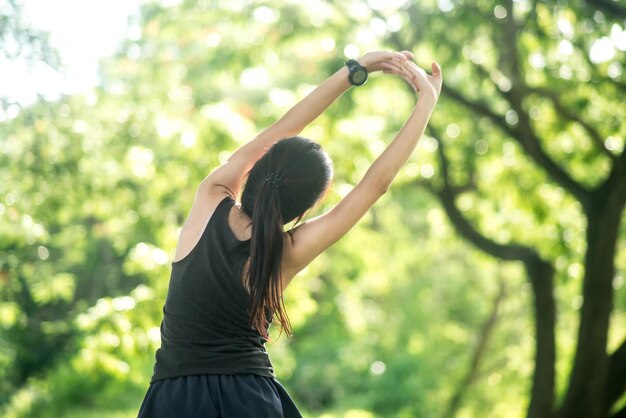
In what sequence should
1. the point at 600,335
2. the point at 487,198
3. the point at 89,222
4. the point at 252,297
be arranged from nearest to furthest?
the point at 252,297, the point at 600,335, the point at 487,198, the point at 89,222

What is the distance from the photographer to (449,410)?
13.8 m

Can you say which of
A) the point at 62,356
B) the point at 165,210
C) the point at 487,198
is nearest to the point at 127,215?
the point at 165,210

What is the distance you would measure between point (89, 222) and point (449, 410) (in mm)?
5836

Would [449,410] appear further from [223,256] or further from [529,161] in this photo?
[223,256]

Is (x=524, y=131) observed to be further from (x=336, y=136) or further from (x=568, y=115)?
(x=336, y=136)

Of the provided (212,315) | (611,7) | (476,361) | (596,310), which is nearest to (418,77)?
(212,315)

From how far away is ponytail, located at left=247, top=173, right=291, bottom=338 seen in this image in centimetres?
219

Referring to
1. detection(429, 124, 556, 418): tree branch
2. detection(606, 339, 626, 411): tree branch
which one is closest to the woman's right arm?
detection(606, 339, 626, 411): tree branch

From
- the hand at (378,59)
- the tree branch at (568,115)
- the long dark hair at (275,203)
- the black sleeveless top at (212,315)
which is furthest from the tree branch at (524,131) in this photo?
the black sleeveless top at (212,315)

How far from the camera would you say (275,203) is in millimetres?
2223

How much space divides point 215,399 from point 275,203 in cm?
49

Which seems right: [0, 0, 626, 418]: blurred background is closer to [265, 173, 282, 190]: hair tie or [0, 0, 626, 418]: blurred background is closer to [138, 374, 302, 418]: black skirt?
[138, 374, 302, 418]: black skirt

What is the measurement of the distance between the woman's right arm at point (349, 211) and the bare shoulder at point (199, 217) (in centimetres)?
24

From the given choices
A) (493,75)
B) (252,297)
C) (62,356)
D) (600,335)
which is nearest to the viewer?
(252,297)
